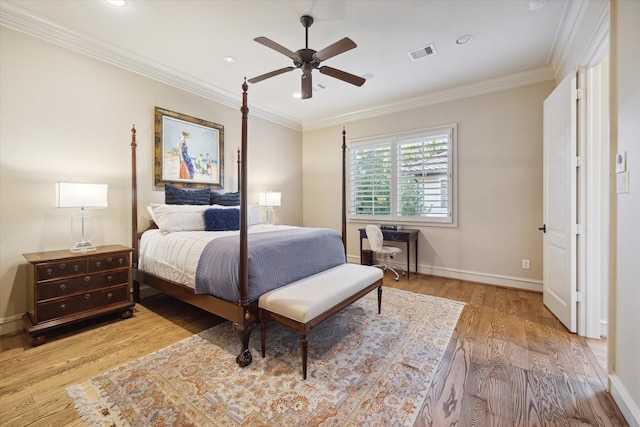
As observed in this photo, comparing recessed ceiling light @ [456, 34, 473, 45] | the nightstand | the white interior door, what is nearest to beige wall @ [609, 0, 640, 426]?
the white interior door

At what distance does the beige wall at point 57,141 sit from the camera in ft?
8.05

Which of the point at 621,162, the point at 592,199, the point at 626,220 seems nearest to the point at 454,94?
the point at 592,199

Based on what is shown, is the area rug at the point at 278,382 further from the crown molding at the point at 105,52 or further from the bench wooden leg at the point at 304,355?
the crown molding at the point at 105,52

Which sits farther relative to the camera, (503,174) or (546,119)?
(503,174)

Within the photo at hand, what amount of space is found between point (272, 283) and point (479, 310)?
2322mm

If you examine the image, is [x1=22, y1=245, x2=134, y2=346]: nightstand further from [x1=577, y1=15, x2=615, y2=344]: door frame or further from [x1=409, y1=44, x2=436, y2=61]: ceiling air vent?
[x1=577, y1=15, x2=615, y2=344]: door frame

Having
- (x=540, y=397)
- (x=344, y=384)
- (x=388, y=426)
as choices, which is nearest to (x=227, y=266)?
(x=344, y=384)

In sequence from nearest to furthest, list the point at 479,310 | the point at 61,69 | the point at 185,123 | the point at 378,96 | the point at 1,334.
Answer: the point at 1,334 < the point at 61,69 < the point at 479,310 < the point at 185,123 < the point at 378,96

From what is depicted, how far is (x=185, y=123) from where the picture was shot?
12.3 ft

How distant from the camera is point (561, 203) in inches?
104

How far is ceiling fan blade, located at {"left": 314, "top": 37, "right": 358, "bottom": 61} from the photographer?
85.0 inches

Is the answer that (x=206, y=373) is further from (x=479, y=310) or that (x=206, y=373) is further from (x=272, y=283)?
(x=479, y=310)

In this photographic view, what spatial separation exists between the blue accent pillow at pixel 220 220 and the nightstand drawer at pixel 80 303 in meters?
1.00

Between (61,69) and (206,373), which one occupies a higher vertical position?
(61,69)
